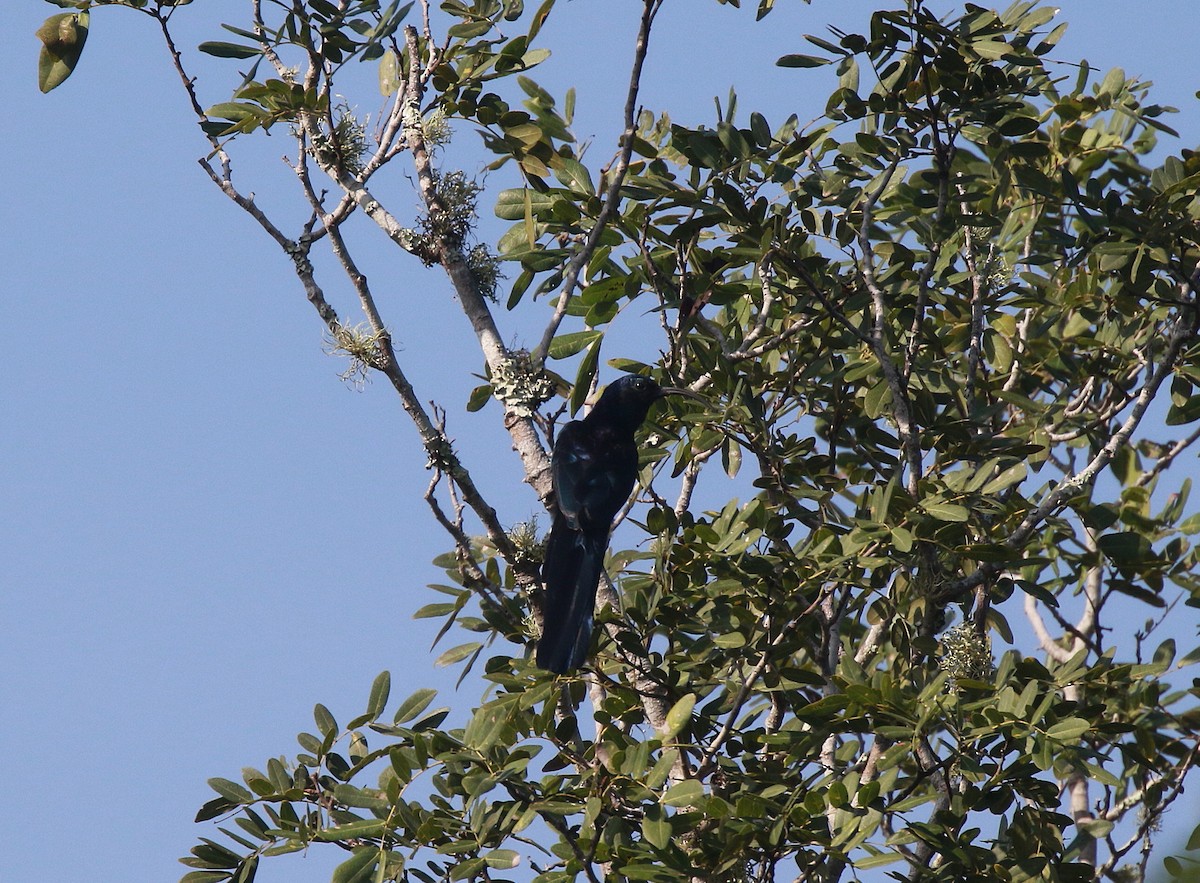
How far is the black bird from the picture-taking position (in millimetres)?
4480

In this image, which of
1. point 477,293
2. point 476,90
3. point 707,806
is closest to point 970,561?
point 707,806

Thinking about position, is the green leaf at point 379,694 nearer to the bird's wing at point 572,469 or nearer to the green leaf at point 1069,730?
the bird's wing at point 572,469

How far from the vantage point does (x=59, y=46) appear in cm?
394

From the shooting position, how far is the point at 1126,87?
223 inches

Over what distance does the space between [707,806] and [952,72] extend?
2.70m

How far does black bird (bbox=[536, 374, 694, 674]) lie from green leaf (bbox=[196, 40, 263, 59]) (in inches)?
70.4

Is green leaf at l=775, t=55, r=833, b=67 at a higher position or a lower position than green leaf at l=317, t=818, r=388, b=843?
higher

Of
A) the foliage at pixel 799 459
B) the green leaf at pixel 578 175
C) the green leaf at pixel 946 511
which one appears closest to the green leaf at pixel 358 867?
the foliage at pixel 799 459

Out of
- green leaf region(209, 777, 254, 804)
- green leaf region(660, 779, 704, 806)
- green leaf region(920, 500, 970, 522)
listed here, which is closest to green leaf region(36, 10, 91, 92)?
green leaf region(209, 777, 254, 804)

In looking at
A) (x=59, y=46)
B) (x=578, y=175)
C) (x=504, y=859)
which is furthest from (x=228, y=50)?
(x=504, y=859)

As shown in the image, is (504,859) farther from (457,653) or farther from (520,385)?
(520,385)

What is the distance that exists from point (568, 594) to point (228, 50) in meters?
2.26

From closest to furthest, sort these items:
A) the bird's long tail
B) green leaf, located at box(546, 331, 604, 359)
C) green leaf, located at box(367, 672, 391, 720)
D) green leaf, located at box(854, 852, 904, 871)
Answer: green leaf, located at box(854, 852, 904, 871) < green leaf, located at box(367, 672, 391, 720) < the bird's long tail < green leaf, located at box(546, 331, 604, 359)

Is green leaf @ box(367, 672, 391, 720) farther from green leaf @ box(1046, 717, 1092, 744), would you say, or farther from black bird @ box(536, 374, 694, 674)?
green leaf @ box(1046, 717, 1092, 744)
